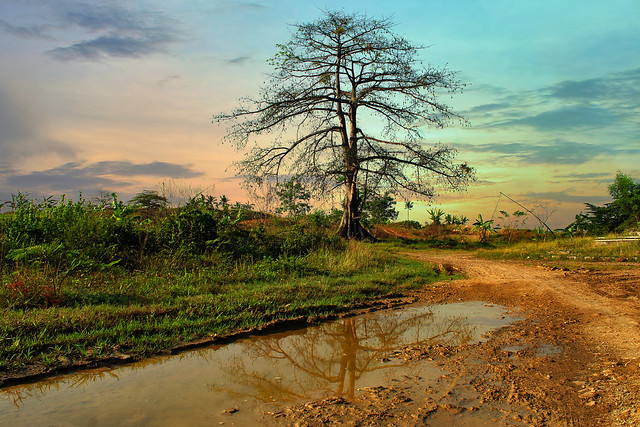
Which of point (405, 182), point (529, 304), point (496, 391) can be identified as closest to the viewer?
point (496, 391)

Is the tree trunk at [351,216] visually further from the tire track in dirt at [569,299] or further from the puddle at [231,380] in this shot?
the puddle at [231,380]

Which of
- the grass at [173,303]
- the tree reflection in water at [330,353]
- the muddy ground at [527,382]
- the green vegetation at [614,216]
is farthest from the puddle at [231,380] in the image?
the green vegetation at [614,216]

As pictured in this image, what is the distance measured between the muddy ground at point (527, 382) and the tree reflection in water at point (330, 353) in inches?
12.2

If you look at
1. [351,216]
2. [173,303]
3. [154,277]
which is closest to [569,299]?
[173,303]

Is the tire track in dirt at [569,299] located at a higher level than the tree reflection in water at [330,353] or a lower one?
higher

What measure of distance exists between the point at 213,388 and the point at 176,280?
424 centimetres

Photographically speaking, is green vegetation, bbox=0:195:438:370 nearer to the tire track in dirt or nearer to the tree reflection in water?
the tree reflection in water

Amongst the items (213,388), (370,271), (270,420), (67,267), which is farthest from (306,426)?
(370,271)

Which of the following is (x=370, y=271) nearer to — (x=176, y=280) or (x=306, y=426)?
(x=176, y=280)

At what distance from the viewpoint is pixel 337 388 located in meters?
3.71

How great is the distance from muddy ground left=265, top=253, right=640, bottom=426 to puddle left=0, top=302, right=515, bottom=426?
247 mm

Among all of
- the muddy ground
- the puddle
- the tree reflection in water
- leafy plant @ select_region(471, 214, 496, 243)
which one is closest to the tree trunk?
leafy plant @ select_region(471, 214, 496, 243)

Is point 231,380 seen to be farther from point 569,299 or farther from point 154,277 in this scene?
point 569,299

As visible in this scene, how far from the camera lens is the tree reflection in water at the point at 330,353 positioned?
376cm
